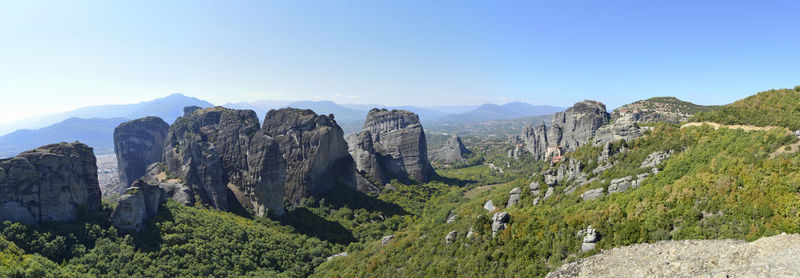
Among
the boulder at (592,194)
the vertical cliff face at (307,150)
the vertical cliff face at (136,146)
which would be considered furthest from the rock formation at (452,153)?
the boulder at (592,194)

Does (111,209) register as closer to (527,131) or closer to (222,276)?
(222,276)

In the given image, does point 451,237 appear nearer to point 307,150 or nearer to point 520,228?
point 520,228

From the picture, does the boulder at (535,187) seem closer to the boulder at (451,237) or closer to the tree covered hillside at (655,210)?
the tree covered hillside at (655,210)

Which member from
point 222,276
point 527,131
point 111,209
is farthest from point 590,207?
point 527,131

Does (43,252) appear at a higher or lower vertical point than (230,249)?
higher

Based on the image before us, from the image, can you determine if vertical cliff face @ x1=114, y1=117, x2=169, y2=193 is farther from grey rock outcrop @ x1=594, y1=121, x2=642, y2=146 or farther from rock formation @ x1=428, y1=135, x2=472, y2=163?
rock formation @ x1=428, y1=135, x2=472, y2=163

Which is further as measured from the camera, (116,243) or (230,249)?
(230,249)

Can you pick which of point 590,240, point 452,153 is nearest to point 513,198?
point 590,240
